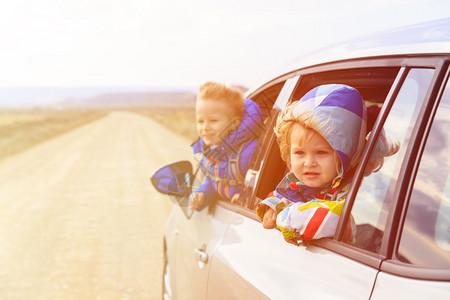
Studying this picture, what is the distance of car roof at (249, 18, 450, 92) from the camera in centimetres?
145

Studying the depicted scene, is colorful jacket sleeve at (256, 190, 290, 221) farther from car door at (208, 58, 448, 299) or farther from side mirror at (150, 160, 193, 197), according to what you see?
side mirror at (150, 160, 193, 197)

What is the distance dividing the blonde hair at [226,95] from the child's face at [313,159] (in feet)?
3.88

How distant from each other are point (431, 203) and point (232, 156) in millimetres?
1569

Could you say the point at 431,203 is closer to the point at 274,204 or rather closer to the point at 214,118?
the point at 274,204

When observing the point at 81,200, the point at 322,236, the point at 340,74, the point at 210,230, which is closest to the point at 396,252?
the point at 322,236

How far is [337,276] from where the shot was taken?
1.51m

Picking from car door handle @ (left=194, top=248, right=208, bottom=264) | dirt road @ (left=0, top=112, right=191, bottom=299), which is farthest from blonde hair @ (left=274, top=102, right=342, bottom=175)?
dirt road @ (left=0, top=112, right=191, bottom=299)

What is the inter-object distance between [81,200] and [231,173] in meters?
7.44

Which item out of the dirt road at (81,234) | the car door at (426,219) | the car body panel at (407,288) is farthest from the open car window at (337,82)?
the dirt road at (81,234)

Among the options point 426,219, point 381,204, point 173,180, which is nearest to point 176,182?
point 173,180

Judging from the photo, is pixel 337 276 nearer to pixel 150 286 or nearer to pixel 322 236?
pixel 322 236

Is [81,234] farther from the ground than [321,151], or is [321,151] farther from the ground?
[321,151]

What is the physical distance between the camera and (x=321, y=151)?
1.81m

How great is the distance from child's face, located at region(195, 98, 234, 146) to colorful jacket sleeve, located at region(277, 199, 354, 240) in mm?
1319
